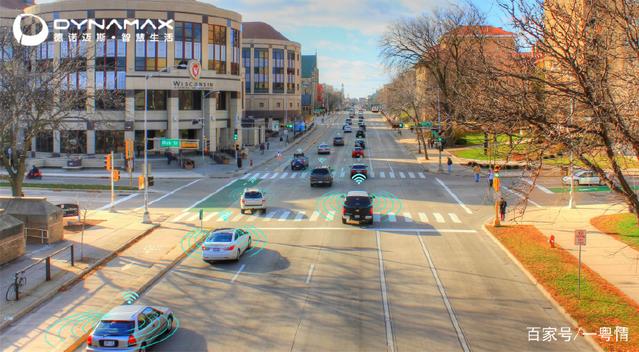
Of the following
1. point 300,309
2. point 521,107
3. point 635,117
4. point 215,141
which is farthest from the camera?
point 215,141

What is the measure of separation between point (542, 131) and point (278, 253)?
1396cm

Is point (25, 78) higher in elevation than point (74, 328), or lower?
higher

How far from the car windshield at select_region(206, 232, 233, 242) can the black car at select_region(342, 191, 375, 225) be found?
8903 millimetres

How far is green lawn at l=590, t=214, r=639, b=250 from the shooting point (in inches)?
1018

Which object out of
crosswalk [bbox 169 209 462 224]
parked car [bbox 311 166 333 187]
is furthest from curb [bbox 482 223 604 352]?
parked car [bbox 311 166 333 187]

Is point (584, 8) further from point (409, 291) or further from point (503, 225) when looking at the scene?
point (503, 225)

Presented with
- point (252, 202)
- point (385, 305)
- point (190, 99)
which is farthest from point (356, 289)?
point (190, 99)

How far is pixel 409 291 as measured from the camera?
1886cm

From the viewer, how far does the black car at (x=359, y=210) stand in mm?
30156

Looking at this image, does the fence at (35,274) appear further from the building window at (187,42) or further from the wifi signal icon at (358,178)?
the building window at (187,42)

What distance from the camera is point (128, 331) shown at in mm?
13438

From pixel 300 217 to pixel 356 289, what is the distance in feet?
46.7

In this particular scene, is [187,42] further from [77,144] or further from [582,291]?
[582,291]

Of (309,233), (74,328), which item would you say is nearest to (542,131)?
(74,328)
